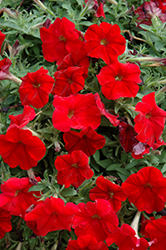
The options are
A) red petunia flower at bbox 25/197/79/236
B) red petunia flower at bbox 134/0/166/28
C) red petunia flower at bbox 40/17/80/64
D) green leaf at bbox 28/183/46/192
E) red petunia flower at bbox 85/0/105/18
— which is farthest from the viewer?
red petunia flower at bbox 134/0/166/28

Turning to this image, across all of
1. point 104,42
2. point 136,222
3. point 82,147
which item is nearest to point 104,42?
point 104,42

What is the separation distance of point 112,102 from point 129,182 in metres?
0.34

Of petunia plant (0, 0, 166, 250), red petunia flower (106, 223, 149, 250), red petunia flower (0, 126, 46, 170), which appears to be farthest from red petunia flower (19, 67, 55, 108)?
Answer: red petunia flower (106, 223, 149, 250)

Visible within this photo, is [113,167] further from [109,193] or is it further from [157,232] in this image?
[157,232]

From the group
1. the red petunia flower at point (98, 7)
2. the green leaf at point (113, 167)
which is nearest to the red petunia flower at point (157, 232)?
the green leaf at point (113, 167)

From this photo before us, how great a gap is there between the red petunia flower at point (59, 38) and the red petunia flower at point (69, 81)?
4.5 inches

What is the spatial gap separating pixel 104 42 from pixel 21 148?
1.66ft

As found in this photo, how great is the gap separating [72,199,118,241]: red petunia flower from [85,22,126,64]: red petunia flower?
50cm

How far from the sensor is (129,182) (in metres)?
0.95

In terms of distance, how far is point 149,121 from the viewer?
3.28 feet

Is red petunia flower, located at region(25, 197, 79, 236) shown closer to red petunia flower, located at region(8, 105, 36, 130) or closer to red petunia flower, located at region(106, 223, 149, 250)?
red petunia flower, located at region(106, 223, 149, 250)

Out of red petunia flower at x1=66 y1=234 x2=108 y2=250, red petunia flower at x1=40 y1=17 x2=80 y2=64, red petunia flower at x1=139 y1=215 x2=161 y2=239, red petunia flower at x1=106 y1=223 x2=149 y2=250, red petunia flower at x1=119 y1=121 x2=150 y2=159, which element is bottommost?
red petunia flower at x1=139 y1=215 x2=161 y2=239

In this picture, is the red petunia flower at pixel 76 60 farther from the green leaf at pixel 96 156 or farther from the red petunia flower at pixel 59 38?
the green leaf at pixel 96 156

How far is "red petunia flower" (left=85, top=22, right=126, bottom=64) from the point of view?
1048 millimetres
